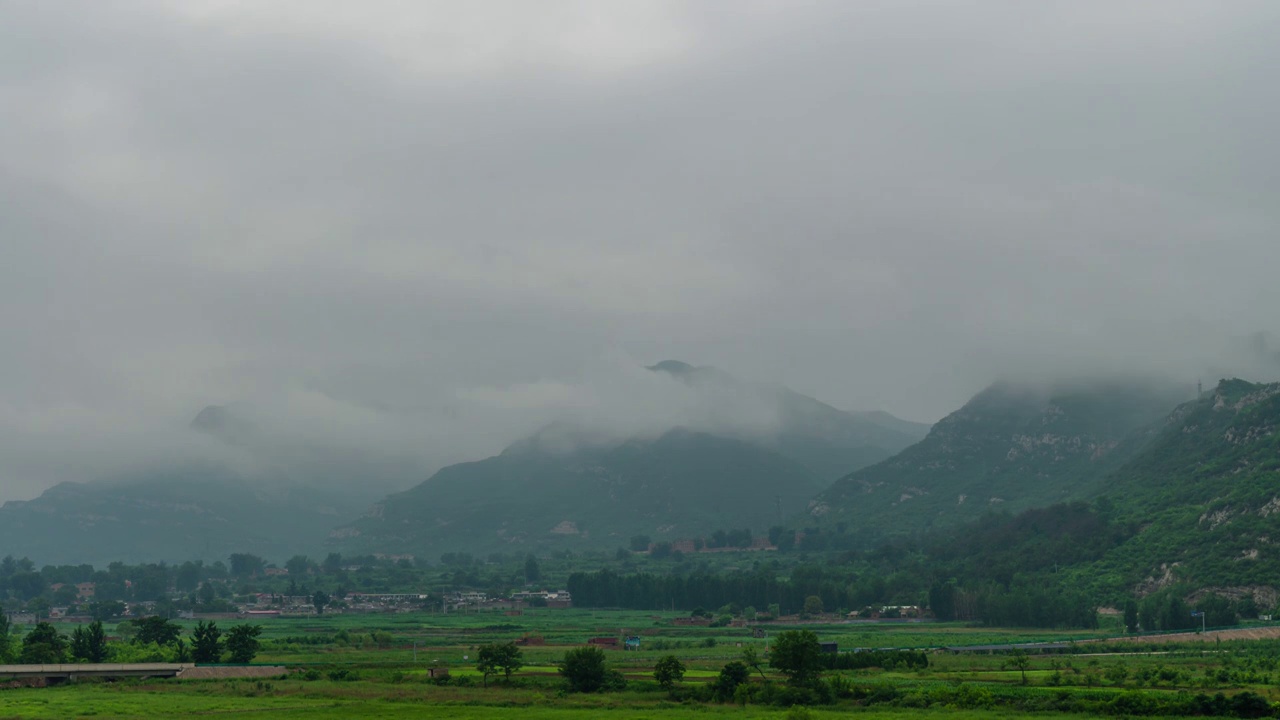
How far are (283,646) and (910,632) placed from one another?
77.7m

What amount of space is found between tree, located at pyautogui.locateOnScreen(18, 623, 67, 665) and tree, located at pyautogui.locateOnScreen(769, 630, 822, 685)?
6780 centimetres

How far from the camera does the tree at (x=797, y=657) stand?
93500 mm

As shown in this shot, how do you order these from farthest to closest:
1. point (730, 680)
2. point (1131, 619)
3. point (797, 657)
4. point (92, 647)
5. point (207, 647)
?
point (1131, 619) < point (207, 647) < point (92, 647) < point (797, 657) < point (730, 680)

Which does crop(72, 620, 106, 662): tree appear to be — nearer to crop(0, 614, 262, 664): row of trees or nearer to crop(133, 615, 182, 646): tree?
crop(0, 614, 262, 664): row of trees

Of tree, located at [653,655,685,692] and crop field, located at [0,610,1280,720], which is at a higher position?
tree, located at [653,655,685,692]

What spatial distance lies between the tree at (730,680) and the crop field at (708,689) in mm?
867

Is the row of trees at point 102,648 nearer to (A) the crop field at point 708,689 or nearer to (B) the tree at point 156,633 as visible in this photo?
(B) the tree at point 156,633

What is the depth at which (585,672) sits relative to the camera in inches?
3782

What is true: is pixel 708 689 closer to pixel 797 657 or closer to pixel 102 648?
pixel 797 657

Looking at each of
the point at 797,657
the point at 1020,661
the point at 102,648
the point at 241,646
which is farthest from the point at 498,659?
the point at 102,648

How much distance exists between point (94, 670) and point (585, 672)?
4484 centimetres

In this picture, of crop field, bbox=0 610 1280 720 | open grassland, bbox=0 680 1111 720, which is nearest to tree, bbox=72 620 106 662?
crop field, bbox=0 610 1280 720

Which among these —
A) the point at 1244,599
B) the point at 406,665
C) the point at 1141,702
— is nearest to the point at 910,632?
the point at 1244,599

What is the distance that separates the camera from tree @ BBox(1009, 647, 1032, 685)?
330ft
